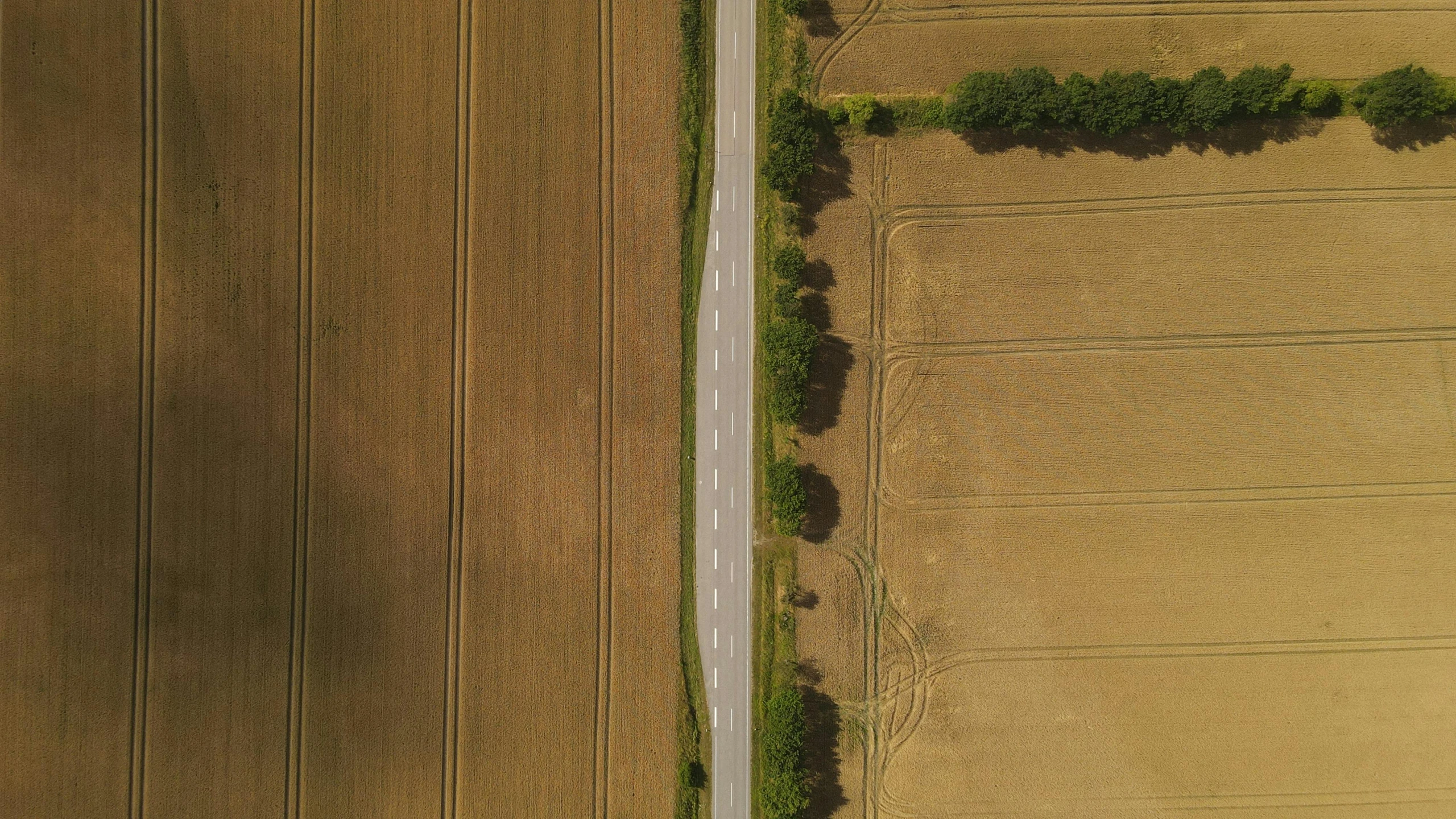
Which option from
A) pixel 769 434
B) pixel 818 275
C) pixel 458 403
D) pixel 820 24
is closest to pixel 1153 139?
pixel 820 24

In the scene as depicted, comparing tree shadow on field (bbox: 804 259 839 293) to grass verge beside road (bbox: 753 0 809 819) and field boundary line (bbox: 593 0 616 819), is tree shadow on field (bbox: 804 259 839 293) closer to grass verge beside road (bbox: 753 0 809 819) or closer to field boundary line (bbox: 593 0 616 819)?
grass verge beside road (bbox: 753 0 809 819)

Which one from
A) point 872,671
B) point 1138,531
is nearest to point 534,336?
point 872,671

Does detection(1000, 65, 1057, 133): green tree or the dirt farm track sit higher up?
detection(1000, 65, 1057, 133): green tree

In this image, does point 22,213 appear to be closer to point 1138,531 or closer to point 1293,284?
point 1138,531

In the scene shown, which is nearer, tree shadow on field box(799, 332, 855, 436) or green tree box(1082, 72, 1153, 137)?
green tree box(1082, 72, 1153, 137)

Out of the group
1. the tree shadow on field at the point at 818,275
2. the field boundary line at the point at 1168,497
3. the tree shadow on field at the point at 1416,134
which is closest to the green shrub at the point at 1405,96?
the tree shadow on field at the point at 1416,134

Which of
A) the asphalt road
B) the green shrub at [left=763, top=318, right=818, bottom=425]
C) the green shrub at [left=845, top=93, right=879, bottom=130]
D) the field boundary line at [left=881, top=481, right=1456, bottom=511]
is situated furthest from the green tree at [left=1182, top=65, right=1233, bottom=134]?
the asphalt road

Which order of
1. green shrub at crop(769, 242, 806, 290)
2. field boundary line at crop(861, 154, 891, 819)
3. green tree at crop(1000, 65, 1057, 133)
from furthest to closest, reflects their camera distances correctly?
1. field boundary line at crop(861, 154, 891, 819)
2. green shrub at crop(769, 242, 806, 290)
3. green tree at crop(1000, 65, 1057, 133)

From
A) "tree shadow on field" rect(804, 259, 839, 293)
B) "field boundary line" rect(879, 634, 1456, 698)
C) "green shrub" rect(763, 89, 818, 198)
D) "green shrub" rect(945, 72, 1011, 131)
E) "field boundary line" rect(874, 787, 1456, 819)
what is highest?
"green shrub" rect(945, 72, 1011, 131)
